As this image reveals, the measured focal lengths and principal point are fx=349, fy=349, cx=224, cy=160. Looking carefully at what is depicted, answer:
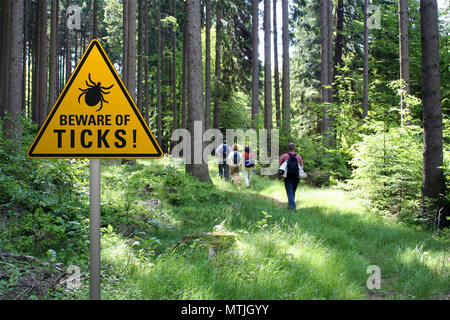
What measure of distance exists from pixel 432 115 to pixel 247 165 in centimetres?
728

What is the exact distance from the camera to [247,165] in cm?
1435

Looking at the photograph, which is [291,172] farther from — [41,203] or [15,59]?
[15,59]

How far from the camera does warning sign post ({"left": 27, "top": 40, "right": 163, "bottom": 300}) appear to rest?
2889mm

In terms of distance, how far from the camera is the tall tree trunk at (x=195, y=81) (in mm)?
12008

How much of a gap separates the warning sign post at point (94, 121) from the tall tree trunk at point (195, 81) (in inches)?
360

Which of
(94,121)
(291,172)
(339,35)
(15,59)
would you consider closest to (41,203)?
(94,121)

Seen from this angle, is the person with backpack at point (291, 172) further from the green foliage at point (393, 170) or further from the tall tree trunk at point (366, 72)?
the tall tree trunk at point (366, 72)

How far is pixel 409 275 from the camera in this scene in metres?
5.25

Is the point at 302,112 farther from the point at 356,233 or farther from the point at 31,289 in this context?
the point at 31,289

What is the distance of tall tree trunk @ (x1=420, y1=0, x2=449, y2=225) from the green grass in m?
1.09

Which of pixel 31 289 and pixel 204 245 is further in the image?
pixel 204 245

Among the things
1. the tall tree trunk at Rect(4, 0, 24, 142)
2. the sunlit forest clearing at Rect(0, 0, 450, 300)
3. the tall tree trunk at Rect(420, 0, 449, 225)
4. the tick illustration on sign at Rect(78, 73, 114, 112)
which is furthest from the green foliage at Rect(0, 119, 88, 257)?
the tall tree trunk at Rect(420, 0, 449, 225)
